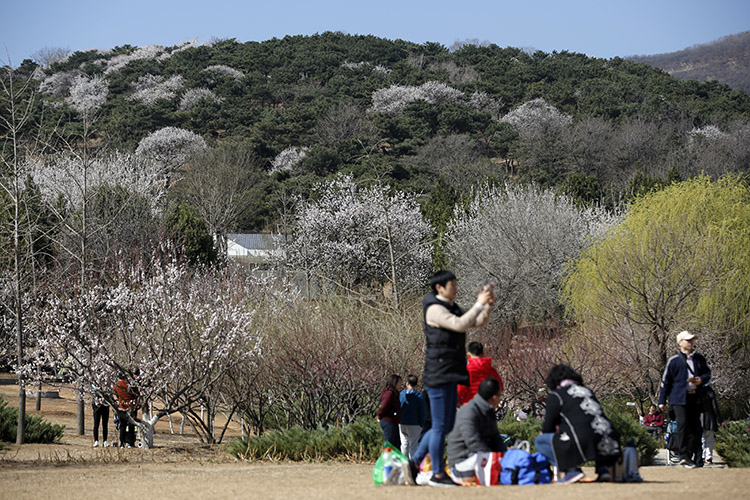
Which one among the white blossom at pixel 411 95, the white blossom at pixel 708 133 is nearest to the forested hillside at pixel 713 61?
the white blossom at pixel 411 95

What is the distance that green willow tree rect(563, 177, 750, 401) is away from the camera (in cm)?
1772

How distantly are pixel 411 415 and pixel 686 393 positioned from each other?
136 inches

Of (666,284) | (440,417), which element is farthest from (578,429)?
(666,284)

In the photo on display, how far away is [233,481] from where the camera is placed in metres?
8.64

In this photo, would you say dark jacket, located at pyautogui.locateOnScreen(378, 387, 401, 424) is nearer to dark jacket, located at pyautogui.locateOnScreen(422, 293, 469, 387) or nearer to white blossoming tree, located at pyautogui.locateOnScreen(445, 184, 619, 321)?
dark jacket, located at pyautogui.locateOnScreen(422, 293, 469, 387)

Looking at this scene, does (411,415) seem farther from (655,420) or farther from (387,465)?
(655,420)

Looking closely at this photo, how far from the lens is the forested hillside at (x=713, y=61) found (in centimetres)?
14388

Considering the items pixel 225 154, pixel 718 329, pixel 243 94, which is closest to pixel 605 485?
pixel 718 329

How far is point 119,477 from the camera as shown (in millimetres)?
9633

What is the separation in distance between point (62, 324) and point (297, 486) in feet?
30.8

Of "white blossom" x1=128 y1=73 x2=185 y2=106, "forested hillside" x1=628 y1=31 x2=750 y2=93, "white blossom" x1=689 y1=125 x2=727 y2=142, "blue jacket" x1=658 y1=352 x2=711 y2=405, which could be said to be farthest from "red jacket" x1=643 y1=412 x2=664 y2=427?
"forested hillside" x1=628 y1=31 x2=750 y2=93

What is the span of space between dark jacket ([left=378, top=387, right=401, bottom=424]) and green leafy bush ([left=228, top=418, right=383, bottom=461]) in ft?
3.31

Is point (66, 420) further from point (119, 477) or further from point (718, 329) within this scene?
point (718, 329)

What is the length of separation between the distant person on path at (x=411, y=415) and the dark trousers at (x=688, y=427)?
314cm
